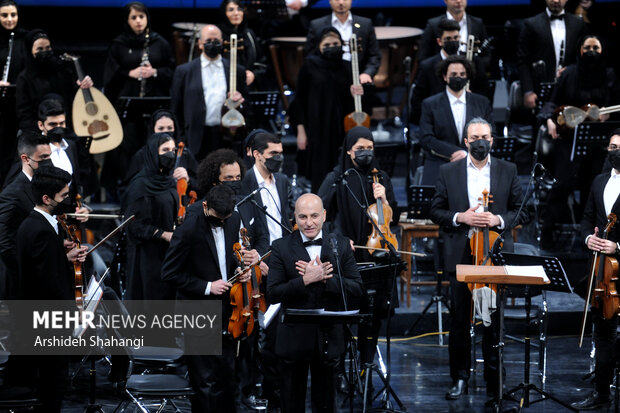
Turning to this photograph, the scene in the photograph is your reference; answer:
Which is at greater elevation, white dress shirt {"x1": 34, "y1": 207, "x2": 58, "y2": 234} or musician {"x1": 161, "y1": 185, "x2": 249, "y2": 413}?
white dress shirt {"x1": 34, "y1": 207, "x2": 58, "y2": 234}

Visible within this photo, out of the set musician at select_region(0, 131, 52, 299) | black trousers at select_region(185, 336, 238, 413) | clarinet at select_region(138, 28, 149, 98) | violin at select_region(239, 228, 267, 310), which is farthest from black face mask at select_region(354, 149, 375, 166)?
clarinet at select_region(138, 28, 149, 98)

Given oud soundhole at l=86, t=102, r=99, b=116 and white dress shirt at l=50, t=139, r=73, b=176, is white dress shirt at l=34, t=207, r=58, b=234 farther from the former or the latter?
oud soundhole at l=86, t=102, r=99, b=116

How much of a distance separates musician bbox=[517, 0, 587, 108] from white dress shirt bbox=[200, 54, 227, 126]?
2.98m

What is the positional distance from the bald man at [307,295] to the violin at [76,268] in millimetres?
1205

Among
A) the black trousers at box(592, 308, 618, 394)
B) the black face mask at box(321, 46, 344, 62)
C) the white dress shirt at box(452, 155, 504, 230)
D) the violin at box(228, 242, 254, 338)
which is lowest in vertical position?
the black trousers at box(592, 308, 618, 394)

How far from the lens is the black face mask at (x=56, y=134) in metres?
8.10

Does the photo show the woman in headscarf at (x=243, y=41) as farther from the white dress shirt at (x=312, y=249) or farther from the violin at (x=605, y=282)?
the violin at (x=605, y=282)

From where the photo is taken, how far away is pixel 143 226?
24.7 ft

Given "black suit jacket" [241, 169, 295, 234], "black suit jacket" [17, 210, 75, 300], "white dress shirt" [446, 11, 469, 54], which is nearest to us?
"black suit jacket" [17, 210, 75, 300]

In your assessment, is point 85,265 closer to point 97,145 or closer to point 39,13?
point 97,145

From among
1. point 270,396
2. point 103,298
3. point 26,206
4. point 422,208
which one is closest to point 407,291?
point 422,208

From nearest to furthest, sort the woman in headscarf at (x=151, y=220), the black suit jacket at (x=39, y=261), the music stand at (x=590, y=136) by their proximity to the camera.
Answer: the black suit jacket at (x=39, y=261) → the woman in headscarf at (x=151, y=220) → the music stand at (x=590, y=136)

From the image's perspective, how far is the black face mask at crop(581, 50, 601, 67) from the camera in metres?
9.25

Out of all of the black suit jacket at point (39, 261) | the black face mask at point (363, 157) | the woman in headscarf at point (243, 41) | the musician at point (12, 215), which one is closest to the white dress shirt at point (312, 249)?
the black face mask at point (363, 157)
